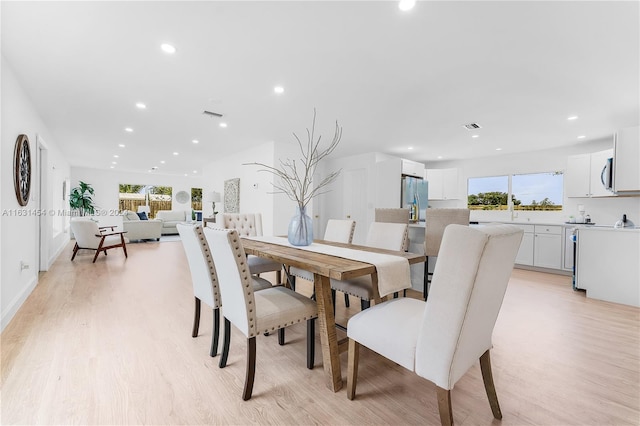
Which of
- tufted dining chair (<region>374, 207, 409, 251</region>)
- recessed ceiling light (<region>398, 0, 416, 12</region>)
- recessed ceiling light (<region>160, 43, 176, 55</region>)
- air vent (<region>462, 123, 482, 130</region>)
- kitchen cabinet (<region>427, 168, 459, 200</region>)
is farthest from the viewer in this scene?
kitchen cabinet (<region>427, 168, 459, 200</region>)

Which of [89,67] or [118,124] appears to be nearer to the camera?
[89,67]

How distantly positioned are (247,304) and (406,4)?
2.11 meters

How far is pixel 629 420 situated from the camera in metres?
1.40

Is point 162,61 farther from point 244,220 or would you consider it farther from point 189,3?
point 244,220

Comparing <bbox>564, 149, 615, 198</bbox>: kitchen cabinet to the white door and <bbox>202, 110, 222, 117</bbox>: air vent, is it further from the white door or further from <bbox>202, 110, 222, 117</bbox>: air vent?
<bbox>202, 110, 222, 117</bbox>: air vent

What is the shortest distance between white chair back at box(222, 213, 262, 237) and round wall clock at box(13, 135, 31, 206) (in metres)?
2.06

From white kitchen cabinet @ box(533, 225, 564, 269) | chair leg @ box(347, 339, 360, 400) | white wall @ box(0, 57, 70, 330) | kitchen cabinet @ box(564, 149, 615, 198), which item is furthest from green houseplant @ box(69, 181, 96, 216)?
kitchen cabinet @ box(564, 149, 615, 198)

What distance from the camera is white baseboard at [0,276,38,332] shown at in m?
2.41

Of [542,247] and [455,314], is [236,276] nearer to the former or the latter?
[455,314]

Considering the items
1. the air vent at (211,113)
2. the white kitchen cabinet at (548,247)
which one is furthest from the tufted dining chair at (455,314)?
the white kitchen cabinet at (548,247)

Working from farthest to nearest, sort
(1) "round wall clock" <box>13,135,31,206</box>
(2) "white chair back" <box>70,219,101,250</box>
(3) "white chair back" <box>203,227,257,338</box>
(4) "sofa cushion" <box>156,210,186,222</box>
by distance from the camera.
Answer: (4) "sofa cushion" <box>156,210,186,222</box>, (2) "white chair back" <box>70,219,101,250</box>, (1) "round wall clock" <box>13,135,31,206</box>, (3) "white chair back" <box>203,227,257,338</box>

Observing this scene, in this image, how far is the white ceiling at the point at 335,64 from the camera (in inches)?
74.7

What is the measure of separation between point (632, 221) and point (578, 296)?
2449 mm

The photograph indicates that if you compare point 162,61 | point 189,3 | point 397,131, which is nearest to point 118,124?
point 162,61
